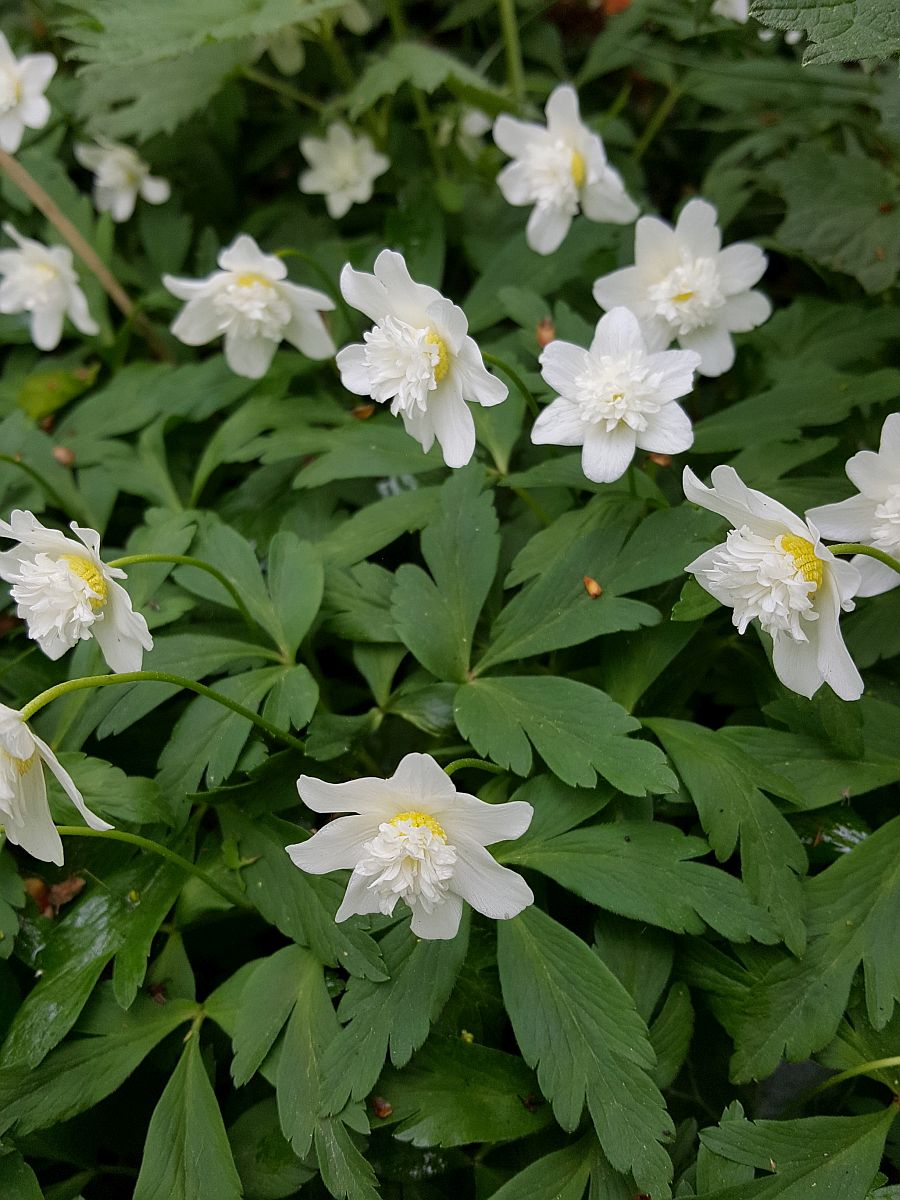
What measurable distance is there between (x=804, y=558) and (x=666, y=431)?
1.01 feet

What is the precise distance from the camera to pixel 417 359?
128 cm

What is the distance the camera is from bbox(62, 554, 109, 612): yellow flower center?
48.7 inches

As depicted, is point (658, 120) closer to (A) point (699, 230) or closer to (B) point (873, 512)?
(A) point (699, 230)

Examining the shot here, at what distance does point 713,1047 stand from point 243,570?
38.3 inches

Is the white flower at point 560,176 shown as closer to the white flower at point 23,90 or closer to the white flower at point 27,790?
the white flower at point 23,90

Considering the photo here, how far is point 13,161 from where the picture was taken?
2148 millimetres

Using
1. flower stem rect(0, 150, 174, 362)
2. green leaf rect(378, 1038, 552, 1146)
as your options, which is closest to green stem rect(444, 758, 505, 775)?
green leaf rect(378, 1038, 552, 1146)

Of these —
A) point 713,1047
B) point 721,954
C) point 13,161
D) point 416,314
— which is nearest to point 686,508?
point 416,314

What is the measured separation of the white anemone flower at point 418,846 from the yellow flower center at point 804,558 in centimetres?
41

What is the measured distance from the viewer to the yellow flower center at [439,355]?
1.29 m

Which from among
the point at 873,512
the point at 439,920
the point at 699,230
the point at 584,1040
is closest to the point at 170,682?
the point at 439,920

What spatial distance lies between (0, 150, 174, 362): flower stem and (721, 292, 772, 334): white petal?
1240 mm

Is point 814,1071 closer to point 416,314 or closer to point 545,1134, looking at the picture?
point 545,1134

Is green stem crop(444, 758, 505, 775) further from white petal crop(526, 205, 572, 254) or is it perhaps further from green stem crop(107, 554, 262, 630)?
white petal crop(526, 205, 572, 254)
